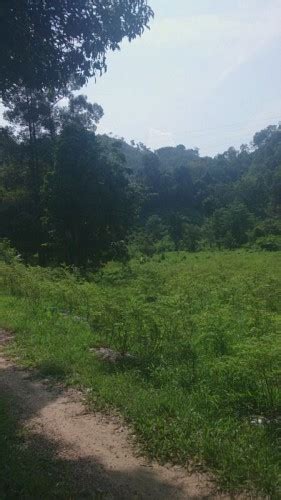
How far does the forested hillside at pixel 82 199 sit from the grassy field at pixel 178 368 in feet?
12.2

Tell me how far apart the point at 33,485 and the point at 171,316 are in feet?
13.0

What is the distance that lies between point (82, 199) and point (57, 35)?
18.2 m

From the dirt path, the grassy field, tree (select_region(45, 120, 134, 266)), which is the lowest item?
the dirt path

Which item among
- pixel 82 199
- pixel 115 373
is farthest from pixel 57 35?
pixel 82 199

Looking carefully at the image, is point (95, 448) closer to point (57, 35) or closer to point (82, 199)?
point (57, 35)

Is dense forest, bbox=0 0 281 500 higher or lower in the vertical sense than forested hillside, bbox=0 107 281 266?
lower

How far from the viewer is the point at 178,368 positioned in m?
6.57

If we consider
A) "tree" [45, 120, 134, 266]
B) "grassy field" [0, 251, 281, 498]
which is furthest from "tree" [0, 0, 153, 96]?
"tree" [45, 120, 134, 266]

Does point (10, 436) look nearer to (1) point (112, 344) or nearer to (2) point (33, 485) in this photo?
(2) point (33, 485)

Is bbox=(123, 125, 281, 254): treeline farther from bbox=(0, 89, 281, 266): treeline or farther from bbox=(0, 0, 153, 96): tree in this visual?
bbox=(0, 0, 153, 96): tree

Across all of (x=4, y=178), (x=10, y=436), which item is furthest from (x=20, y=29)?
(x=4, y=178)

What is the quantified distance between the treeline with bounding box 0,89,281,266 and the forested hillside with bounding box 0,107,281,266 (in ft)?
0.16

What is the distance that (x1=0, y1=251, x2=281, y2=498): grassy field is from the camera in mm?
4559

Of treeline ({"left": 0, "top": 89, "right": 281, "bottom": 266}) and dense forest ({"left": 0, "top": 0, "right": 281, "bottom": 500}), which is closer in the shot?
dense forest ({"left": 0, "top": 0, "right": 281, "bottom": 500})
